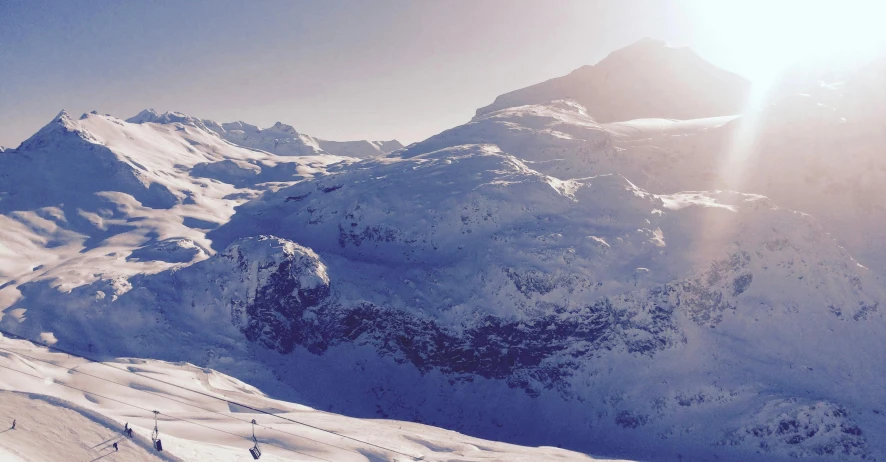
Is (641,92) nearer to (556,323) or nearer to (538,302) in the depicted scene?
(538,302)

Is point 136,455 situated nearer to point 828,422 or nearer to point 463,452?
point 463,452

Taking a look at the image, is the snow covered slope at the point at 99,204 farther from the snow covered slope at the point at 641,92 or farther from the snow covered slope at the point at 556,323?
the snow covered slope at the point at 641,92

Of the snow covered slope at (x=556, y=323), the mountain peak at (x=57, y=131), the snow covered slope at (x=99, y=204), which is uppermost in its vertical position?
the mountain peak at (x=57, y=131)

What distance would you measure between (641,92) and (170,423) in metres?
187

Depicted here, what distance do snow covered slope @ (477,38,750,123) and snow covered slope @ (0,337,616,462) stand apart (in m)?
139

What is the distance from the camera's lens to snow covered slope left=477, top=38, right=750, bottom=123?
178 metres

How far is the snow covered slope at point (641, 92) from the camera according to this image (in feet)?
585

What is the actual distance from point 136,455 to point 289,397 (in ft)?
155

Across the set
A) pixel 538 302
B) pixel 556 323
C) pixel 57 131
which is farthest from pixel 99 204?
pixel 556 323

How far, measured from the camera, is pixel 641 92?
616 ft

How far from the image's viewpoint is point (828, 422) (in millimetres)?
62719

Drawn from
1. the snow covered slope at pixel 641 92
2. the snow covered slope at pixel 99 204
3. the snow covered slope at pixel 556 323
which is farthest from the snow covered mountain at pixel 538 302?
the snow covered slope at pixel 641 92

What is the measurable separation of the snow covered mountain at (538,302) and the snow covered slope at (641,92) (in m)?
65.9

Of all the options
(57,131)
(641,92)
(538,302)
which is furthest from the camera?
(641,92)
